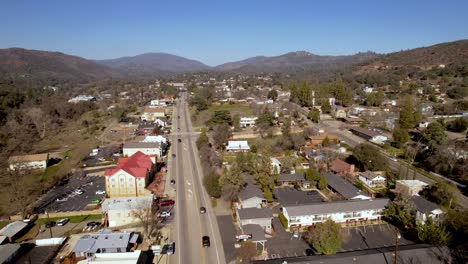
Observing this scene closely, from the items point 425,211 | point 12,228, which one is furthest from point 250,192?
point 12,228

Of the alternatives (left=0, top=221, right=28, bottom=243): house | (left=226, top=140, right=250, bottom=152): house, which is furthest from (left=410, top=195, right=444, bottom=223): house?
(left=0, top=221, right=28, bottom=243): house

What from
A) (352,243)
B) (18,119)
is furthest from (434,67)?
(18,119)

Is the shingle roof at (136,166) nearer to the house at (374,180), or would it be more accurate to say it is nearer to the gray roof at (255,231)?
the gray roof at (255,231)

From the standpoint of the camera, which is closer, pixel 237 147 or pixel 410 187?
pixel 410 187

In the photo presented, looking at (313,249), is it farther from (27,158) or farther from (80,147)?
(80,147)

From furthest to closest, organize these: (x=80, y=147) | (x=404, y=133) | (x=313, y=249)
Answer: (x=80, y=147) → (x=404, y=133) → (x=313, y=249)

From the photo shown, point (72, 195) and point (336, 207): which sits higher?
point (336, 207)

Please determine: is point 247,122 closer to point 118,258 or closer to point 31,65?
point 118,258
